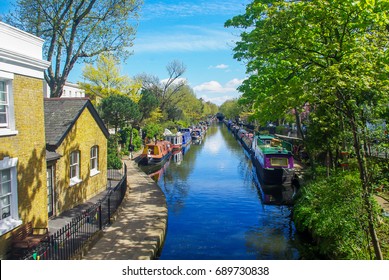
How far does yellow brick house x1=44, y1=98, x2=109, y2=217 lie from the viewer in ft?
46.3

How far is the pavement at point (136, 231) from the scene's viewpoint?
1108 centimetres

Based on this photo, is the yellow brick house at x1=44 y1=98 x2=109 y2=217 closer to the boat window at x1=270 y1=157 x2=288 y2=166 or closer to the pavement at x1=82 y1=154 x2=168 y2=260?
the pavement at x1=82 y1=154 x2=168 y2=260

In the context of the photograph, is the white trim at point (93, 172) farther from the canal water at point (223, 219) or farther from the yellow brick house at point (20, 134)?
the yellow brick house at point (20, 134)

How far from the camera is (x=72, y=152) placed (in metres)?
15.8

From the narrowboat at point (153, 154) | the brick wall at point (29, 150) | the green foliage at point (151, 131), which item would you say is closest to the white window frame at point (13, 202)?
the brick wall at point (29, 150)

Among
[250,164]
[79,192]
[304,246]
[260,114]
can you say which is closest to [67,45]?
[79,192]

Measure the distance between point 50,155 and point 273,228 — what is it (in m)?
10.9

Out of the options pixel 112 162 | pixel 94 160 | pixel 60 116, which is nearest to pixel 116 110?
pixel 112 162

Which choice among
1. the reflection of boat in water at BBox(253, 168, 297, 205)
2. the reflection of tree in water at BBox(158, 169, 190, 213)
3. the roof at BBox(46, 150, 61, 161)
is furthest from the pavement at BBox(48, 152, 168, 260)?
the reflection of boat in water at BBox(253, 168, 297, 205)

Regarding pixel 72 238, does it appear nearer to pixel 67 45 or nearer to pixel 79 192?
pixel 79 192

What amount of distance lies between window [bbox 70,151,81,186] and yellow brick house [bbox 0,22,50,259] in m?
3.86

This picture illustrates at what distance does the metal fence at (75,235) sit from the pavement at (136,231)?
0.38 metres

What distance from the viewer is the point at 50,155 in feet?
44.8

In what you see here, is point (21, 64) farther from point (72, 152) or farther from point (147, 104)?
point (147, 104)
